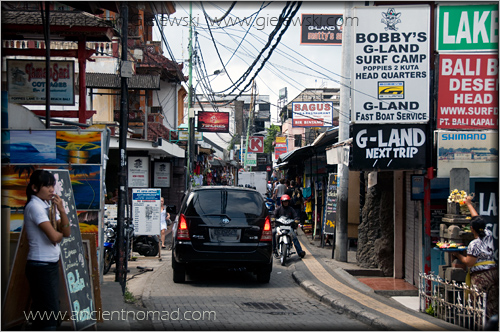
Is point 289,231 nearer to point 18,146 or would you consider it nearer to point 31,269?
point 18,146

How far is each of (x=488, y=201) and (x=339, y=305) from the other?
Answer: 2.84 meters

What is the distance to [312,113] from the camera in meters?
26.1

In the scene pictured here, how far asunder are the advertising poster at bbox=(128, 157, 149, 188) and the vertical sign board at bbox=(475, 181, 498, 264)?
1187 cm

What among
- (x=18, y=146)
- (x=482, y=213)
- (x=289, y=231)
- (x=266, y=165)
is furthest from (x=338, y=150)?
(x=266, y=165)

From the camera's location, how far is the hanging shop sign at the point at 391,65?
8.63m

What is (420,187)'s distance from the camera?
30.1 feet

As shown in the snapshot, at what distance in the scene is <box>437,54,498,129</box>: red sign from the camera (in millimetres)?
8289

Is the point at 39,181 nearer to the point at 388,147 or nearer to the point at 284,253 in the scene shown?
the point at 388,147

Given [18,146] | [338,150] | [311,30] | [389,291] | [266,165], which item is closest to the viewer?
[18,146]

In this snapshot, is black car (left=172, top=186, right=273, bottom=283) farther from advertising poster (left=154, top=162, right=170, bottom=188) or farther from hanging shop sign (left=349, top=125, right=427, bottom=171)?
advertising poster (left=154, top=162, right=170, bottom=188)

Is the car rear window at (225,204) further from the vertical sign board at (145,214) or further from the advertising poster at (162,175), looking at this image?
the advertising poster at (162,175)

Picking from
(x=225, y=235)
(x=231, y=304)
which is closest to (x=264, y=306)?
(x=231, y=304)

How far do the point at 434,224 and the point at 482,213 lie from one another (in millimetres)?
972

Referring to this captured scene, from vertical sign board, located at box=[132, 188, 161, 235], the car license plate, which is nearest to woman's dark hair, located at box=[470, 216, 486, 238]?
the car license plate
